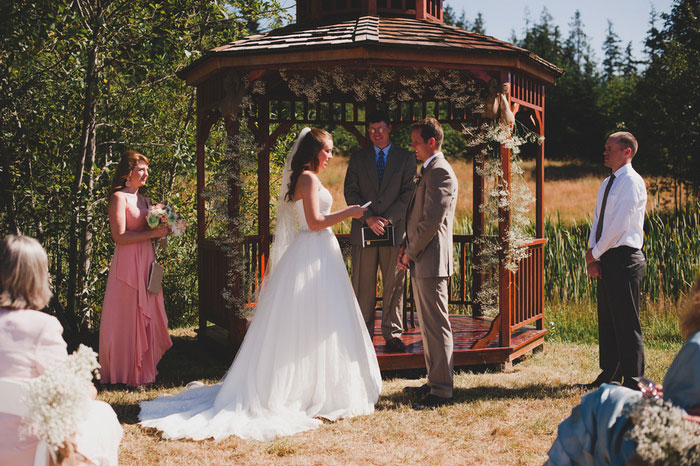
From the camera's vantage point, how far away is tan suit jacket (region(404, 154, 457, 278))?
18.0 ft

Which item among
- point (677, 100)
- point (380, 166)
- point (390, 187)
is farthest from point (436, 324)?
point (677, 100)

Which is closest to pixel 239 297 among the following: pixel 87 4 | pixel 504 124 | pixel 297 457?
pixel 297 457

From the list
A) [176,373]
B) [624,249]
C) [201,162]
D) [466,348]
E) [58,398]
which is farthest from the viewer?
[201,162]

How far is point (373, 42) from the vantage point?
20.6ft

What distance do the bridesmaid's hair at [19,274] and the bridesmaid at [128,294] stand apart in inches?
130

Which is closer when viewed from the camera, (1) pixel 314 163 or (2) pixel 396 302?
(1) pixel 314 163

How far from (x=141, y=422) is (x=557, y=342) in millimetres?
5867

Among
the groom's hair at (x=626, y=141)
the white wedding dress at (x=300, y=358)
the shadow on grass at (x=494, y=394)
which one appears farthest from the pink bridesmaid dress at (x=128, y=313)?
the groom's hair at (x=626, y=141)

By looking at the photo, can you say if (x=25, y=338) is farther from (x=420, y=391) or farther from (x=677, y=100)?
(x=677, y=100)

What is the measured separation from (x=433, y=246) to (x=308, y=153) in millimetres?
1344

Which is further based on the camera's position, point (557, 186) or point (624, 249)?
point (557, 186)

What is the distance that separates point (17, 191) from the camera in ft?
28.4

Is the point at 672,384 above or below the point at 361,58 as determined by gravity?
below

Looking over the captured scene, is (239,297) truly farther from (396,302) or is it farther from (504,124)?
(504,124)
